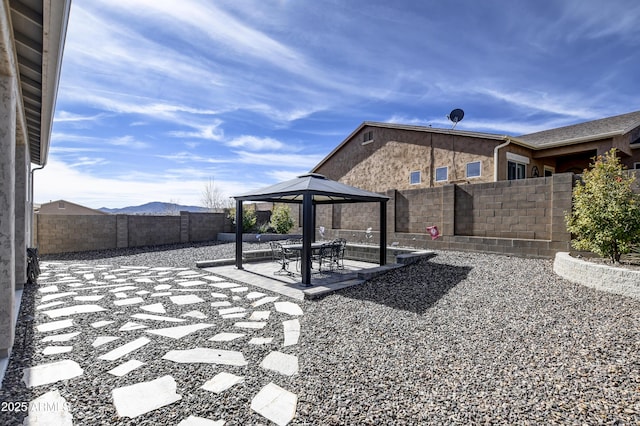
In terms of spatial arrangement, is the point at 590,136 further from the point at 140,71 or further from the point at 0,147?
the point at 0,147

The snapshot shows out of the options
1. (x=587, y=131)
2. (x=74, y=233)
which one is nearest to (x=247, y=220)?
(x=74, y=233)

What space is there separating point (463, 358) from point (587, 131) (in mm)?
15232

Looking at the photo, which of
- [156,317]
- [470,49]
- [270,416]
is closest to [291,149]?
[470,49]

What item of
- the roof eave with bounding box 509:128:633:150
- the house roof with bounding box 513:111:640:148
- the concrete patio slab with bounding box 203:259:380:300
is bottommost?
the concrete patio slab with bounding box 203:259:380:300

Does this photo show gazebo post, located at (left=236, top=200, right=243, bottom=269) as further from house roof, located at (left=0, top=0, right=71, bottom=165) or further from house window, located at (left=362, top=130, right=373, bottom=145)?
house window, located at (left=362, top=130, right=373, bottom=145)

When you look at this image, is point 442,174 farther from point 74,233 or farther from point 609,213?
point 74,233

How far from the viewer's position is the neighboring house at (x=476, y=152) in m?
12.6

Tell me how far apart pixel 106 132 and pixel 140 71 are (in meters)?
7.39

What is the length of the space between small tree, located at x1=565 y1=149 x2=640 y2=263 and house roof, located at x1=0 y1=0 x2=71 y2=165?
29.2ft

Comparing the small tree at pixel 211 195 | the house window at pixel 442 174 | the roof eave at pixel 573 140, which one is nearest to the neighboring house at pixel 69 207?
the small tree at pixel 211 195

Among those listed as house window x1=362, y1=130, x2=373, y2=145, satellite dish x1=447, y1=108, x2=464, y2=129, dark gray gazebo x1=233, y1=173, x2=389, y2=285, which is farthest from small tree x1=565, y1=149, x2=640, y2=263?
house window x1=362, y1=130, x2=373, y2=145

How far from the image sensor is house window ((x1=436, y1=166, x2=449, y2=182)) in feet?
46.7

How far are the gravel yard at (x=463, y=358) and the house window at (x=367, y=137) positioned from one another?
13.3 m

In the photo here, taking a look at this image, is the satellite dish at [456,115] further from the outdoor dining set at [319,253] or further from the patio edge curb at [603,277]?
the patio edge curb at [603,277]
